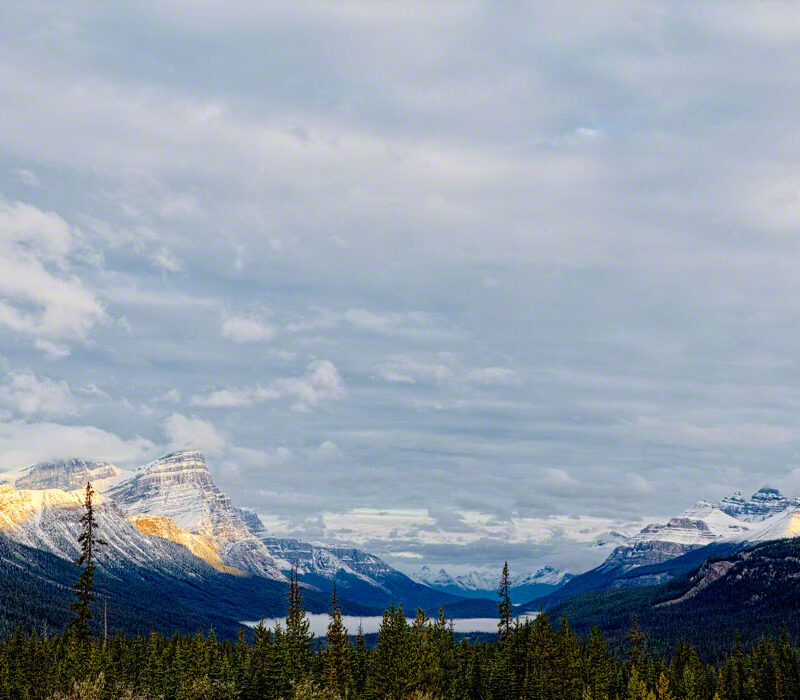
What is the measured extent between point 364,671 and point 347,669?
13.2m

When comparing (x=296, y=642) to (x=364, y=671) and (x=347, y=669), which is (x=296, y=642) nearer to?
(x=347, y=669)

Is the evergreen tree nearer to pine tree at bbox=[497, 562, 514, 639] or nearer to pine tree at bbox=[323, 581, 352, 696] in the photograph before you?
pine tree at bbox=[323, 581, 352, 696]

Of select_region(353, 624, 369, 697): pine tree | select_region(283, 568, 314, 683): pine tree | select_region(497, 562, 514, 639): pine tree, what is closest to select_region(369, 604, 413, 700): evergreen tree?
select_region(353, 624, 369, 697): pine tree

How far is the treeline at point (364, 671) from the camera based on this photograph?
355ft

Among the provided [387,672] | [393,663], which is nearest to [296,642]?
[387,672]

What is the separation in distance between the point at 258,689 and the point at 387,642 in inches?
699

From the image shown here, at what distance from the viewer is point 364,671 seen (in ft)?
431

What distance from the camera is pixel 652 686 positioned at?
484 ft

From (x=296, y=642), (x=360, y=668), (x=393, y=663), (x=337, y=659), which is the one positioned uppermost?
(x=296, y=642)

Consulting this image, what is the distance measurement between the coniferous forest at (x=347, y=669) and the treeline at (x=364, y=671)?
0.20 meters

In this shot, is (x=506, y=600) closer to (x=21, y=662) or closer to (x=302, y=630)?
(x=302, y=630)

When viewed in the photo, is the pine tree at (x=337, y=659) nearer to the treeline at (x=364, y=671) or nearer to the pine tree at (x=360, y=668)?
the treeline at (x=364, y=671)

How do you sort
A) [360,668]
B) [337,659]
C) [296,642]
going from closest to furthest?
[337,659] < [296,642] < [360,668]

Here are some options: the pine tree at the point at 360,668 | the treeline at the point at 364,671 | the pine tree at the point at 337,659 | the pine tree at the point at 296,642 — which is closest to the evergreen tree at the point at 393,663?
the treeline at the point at 364,671
